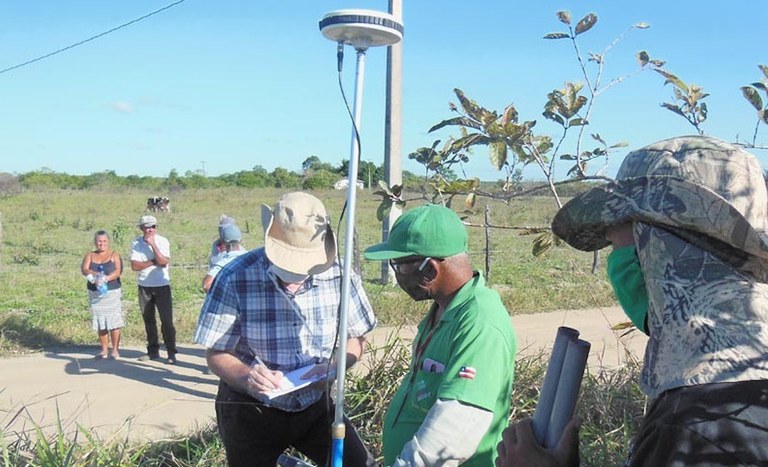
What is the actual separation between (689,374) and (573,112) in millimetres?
1695

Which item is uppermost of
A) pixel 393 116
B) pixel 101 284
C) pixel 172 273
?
pixel 393 116

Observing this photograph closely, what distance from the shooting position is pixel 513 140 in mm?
2643

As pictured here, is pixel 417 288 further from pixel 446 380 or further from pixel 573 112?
pixel 573 112

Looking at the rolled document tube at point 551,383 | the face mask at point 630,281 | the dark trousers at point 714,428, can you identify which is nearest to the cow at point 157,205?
the rolled document tube at point 551,383

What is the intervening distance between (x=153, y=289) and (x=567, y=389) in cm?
723

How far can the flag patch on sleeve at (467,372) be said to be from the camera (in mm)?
2113

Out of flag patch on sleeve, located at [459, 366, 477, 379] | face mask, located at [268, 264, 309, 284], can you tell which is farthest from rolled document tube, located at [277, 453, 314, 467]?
flag patch on sleeve, located at [459, 366, 477, 379]

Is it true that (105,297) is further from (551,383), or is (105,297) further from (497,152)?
(551,383)

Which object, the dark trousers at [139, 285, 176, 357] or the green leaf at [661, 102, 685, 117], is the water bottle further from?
the green leaf at [661, 102, 685, 117]

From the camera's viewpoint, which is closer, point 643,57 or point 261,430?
point 643,57

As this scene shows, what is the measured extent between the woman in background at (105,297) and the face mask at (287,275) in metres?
5.60

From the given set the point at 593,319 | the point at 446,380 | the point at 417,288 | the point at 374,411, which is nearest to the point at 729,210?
the point at 446,380

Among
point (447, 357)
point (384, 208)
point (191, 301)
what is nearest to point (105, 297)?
point (191, 301)

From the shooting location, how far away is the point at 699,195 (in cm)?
124
